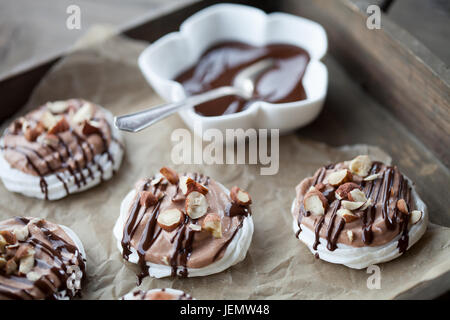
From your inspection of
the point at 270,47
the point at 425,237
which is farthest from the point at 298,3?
the point at 425,237

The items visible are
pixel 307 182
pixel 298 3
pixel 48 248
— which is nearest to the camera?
pixel 48 248

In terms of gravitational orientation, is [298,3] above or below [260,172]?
above

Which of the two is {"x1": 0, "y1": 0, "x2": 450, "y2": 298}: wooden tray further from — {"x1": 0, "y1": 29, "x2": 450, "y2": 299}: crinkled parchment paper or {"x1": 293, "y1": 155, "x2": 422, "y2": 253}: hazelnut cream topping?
{"x1": 293, "y1": 155, "x2": 422, "y2": 253}: hazelnut cream topping

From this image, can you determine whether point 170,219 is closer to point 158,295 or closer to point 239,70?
point 158,295

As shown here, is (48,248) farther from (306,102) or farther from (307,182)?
(306,102)

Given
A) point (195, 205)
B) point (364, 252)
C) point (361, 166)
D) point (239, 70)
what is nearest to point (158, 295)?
point (195, 205)

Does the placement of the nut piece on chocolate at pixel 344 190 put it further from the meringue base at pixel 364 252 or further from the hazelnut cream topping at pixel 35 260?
the hazelnut cream topping at pixel 35 260
